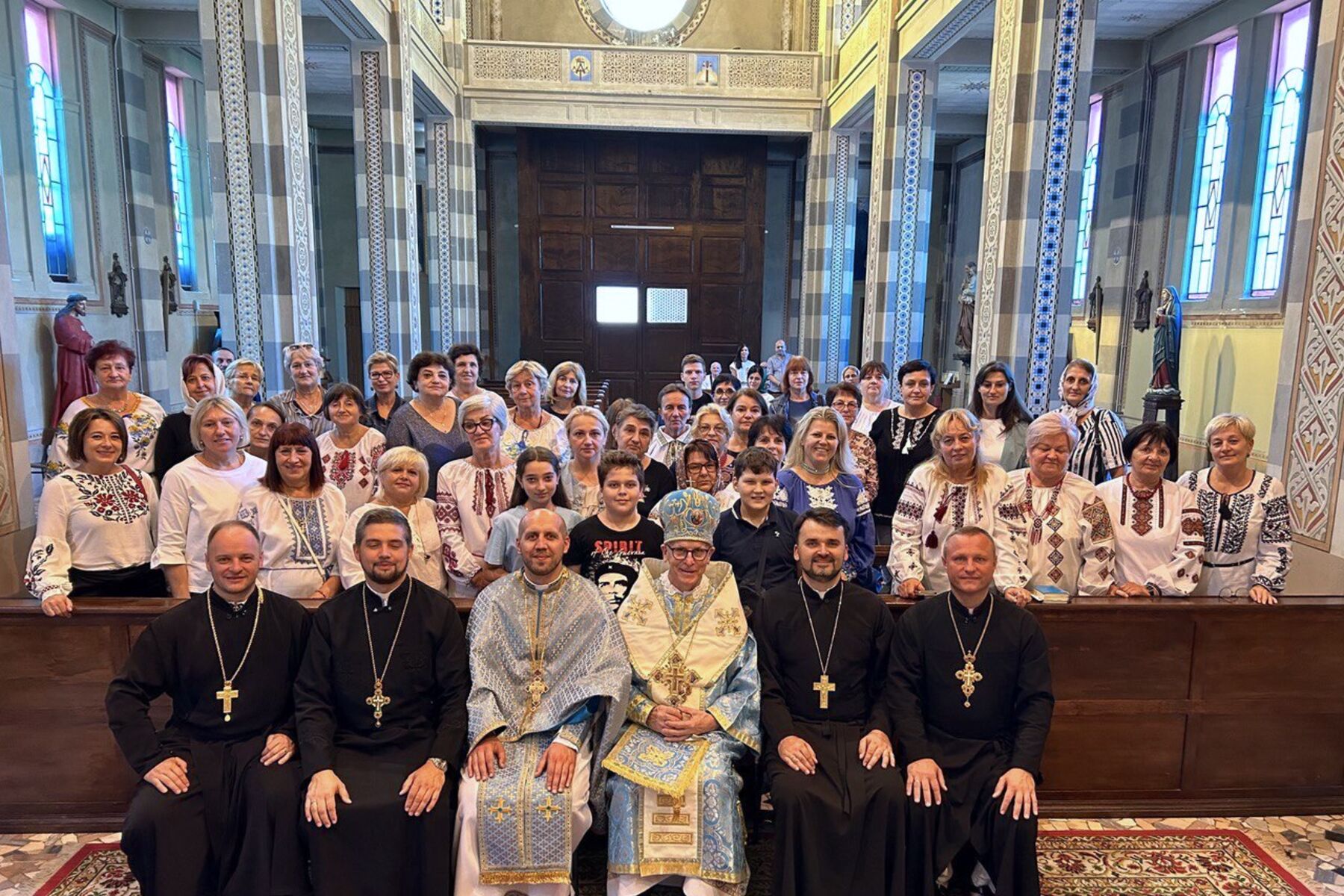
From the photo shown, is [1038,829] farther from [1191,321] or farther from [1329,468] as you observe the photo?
[1191,321]

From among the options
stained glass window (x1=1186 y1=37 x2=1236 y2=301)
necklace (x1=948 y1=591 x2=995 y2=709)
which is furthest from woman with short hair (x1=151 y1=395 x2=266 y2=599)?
stained glass window (x1=1186 y1=37 x2=1236 y2=301)

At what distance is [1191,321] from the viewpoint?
38.4 feet

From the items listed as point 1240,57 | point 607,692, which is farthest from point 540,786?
point 1240,57

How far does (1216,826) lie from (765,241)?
15.1m

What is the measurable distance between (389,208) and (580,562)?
8.30 metres

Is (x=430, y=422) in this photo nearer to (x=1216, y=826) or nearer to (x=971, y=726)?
(x=971, y=726)

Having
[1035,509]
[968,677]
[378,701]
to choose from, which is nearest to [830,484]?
[1035,509]

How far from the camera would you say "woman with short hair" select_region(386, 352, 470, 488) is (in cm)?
509

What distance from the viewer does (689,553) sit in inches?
136

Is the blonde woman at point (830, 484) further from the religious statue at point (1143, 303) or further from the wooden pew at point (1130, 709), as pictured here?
the religious statue at point (1143, 303)

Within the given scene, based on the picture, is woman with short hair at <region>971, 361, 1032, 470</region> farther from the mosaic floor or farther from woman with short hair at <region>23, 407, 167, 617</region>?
woman with short hair at <region>23, 407, 167, 617</region>

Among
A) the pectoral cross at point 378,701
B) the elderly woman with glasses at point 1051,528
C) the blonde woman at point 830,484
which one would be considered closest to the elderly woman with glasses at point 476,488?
the pectoral cross at point 378,701

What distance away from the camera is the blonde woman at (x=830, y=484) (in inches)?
164

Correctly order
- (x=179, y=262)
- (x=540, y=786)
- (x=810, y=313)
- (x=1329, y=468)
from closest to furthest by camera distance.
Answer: (x=540, y=786) < (x=1329, y=468) < (x=179, y=262) < (x=810, y=313)
